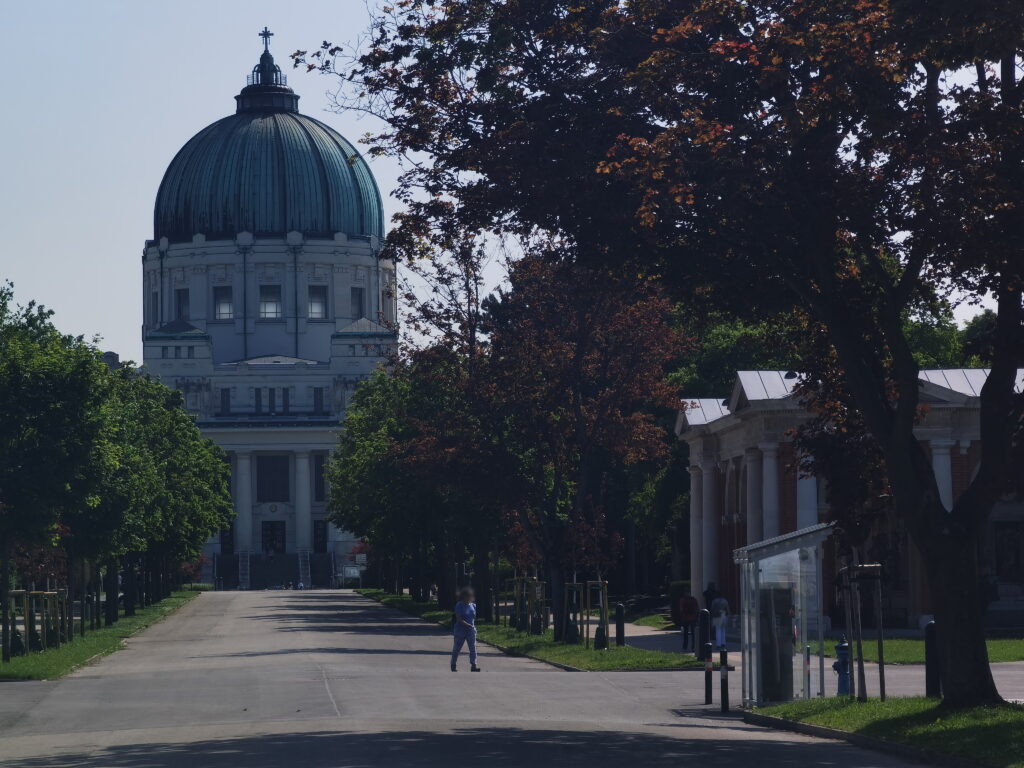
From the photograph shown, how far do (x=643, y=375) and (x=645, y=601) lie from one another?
2665cm

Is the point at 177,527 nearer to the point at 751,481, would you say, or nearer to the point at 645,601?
the point at 645,601

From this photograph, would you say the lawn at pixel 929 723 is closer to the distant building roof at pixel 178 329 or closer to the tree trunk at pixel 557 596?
the tree trunk at pixel 557 596

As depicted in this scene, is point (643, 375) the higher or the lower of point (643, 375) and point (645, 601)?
the higher

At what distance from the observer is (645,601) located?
7462 cm

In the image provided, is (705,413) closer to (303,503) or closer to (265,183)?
(303,503)

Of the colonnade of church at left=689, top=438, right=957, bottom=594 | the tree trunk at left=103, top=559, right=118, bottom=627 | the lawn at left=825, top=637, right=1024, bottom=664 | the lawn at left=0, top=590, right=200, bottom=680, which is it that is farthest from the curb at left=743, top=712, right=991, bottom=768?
the tree trunk at left=103, top=559, right=118, bottom=627

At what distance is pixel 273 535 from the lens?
170 meters

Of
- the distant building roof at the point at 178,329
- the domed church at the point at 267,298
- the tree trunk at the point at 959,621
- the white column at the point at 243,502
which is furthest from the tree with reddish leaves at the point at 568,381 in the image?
the distant building roof at the point at 178,329

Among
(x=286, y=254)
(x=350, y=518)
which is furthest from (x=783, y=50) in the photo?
(x=286, y=254)

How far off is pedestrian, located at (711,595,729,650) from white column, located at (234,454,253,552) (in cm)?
12481

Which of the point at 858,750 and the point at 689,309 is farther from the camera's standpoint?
the point at 689,309

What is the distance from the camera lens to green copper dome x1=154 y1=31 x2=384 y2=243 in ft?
545

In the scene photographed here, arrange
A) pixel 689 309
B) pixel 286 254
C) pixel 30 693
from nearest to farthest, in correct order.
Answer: pixel 689 309 → pixel 30 693 → pixel 286 254

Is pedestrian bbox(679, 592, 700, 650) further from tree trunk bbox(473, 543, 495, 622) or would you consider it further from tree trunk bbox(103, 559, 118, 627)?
tree trunk bbox(103, 559, 118, 627)
